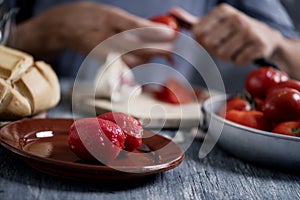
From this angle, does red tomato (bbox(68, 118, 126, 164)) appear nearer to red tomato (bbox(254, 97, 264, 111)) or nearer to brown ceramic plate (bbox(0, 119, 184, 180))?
brown ceramic plate (bbox(0, 119, 184, 180))

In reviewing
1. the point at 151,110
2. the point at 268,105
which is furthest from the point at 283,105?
the point at 151,110

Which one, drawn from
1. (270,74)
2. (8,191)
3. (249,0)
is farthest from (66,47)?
(8,191)

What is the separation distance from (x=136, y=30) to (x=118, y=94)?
0.23 metres

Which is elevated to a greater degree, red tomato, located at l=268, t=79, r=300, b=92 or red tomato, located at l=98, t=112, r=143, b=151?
red tomato, located at l=98, t=112, r=143, b=151

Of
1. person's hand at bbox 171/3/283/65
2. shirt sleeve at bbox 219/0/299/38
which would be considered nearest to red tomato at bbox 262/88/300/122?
person's hand at bbox 171/3/283/65

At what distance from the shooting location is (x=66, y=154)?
61cm

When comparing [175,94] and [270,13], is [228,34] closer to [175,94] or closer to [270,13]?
[175,94]

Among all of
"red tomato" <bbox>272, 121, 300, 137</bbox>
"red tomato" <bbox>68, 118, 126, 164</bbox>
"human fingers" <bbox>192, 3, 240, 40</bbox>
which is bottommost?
"human fingers" <bbox>192, 3, 240, 40</bbox>

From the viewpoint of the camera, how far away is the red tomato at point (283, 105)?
724 mm

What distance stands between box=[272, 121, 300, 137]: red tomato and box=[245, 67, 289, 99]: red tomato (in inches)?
4.7

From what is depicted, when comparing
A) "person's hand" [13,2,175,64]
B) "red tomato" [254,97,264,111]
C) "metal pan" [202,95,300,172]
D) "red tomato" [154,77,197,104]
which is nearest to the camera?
"metal pan" [202,95,300,172]

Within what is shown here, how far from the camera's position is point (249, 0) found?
1.48 metres

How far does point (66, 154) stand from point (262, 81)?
1.26 feet

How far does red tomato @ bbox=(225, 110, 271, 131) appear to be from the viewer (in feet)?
2.47
